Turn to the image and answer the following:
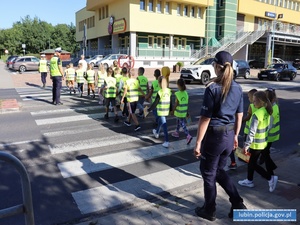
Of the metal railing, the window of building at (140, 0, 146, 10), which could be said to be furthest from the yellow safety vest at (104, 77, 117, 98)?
the window of building at (140, 0, 146, 10)

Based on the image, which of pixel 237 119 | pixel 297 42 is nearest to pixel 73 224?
pixel 237 119

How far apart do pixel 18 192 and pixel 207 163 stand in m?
2.84

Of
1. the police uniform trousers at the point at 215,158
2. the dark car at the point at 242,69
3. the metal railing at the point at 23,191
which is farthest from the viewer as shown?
the dark car at the point at 242,69

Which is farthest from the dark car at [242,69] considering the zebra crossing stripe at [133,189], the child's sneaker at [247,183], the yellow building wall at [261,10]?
the yellow building wall at [261,10]

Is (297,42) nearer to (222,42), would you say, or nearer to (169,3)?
(222,42)

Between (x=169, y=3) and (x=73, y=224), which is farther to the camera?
(x=169, y=3)

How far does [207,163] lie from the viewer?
11.4 ft

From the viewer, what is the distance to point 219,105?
3283 millimetres

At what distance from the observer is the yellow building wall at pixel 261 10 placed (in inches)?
1820

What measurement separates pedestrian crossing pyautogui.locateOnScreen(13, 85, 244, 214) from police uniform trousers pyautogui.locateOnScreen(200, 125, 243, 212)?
112cm

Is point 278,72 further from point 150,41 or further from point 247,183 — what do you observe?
point 247,183

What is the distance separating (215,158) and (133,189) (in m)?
1.66

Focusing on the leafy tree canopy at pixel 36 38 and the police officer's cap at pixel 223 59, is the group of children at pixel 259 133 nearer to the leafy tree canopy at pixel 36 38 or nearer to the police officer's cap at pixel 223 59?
the police officer's cap at pixel 223 59

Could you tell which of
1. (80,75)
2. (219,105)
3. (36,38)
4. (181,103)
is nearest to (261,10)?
(80,75)
